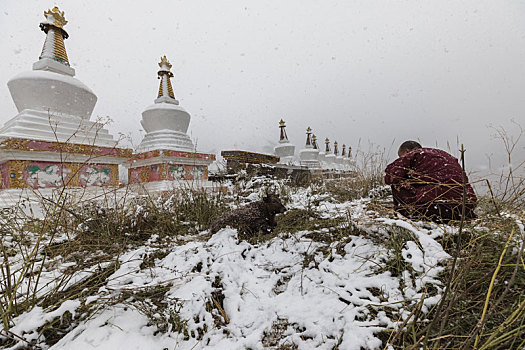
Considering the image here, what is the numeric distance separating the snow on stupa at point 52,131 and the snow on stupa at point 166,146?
84cm

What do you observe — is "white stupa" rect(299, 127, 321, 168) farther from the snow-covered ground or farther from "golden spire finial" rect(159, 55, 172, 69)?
the snow-covered ground

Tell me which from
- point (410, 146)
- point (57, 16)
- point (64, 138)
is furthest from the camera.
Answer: point (57, 16)

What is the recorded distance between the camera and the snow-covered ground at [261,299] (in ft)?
3.77

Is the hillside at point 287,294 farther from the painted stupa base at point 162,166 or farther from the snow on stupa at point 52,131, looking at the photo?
the painted stupa base at point 162,166

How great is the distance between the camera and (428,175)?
2.38 metres

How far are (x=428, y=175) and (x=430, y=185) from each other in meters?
0.11

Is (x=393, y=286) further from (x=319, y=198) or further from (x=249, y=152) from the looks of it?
(x=249, y=152)

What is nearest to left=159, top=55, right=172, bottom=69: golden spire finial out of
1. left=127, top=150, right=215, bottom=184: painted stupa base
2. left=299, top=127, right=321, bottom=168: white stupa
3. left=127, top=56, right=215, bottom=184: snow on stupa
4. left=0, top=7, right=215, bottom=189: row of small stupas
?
left=127, top=56, right=215, bottom=184: snow on stupa

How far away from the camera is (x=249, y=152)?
348 inches

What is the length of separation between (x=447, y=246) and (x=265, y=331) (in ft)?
4.86

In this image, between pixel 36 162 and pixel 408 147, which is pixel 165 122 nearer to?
pixel 36 162

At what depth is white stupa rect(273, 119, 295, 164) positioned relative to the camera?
12.9 meters

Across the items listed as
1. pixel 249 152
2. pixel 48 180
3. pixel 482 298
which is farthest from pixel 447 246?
pixel 249 152

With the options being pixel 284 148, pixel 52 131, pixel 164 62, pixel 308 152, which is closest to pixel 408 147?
pixel 52 131
